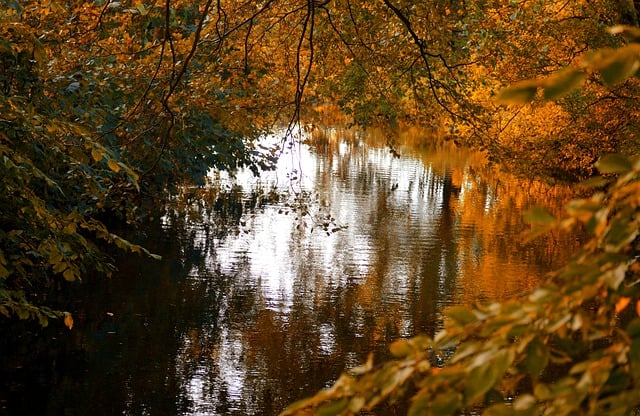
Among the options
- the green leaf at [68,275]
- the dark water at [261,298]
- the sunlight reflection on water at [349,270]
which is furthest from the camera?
the sunlight reflection on water at [349,270]

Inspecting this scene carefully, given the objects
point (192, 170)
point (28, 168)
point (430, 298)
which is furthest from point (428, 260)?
point (28, 168)

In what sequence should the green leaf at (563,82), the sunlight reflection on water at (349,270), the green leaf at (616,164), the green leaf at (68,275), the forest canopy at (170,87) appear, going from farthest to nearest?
the sunlight reflection on water at (349,270)
the forest canopy at (170,87)
the green leaf at (68,275)
the green leaf at (616,164)
the green leaf at (563,82)

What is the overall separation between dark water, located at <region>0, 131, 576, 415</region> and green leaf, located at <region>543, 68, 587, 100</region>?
7.95 metres

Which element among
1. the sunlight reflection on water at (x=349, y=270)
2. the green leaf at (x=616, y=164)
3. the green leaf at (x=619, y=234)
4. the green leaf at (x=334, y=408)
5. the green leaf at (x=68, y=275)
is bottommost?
the sunlight reflection on water at (x=349, y=270)

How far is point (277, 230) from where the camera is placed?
17922 millimetres

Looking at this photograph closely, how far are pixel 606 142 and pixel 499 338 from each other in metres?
17.9

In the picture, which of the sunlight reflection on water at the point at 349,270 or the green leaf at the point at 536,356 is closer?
the green leaf at the point at 536,356

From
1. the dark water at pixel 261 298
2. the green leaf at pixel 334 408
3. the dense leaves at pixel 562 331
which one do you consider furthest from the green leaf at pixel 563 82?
the dark water at pixel 261 298

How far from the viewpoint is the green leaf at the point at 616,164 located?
4.30 feet

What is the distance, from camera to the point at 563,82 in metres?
1.20

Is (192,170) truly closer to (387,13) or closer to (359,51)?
(359,51)

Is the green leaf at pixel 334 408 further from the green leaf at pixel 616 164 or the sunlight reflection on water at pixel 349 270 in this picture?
the sunlight reflection on water at pixel 349 270

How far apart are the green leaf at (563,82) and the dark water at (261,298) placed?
26.1 feet

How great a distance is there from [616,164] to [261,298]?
1185cm
